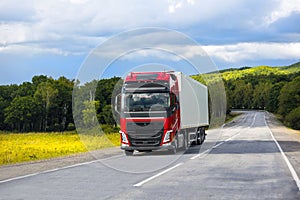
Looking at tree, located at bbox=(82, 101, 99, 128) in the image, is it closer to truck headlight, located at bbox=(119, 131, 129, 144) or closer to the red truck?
truck headlight, located at bbox=(119, 131, 129, 144)

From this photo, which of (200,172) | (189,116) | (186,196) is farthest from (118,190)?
(189,116)

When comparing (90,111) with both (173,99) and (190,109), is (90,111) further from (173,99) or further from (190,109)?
(173,99)

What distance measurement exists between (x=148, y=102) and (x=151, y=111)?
467mm

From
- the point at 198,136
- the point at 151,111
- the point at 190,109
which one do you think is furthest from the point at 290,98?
→ the point at 151,111

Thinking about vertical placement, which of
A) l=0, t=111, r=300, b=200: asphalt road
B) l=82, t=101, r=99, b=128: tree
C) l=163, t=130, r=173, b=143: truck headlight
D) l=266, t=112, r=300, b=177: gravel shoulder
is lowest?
l=266, t=112, r=300, b=177: gravel shoulder

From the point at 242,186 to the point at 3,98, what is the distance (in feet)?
351

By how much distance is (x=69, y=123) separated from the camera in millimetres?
99688

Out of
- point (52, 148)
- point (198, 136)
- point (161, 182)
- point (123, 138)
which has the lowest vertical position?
point (52, 148)

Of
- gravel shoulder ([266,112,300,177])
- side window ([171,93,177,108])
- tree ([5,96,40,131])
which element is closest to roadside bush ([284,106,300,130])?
gravel shoulder ([266,112,300,177])

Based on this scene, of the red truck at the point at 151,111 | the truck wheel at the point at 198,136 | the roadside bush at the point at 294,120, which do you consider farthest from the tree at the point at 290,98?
the red truck at the point at 151,111

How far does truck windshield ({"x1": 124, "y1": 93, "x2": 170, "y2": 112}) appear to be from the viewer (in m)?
18.4

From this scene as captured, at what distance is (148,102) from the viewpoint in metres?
18.5

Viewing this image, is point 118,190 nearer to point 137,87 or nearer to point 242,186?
point 242,186

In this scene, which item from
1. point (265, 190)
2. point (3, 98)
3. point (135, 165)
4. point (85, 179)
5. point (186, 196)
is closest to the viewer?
point (186, 196)
